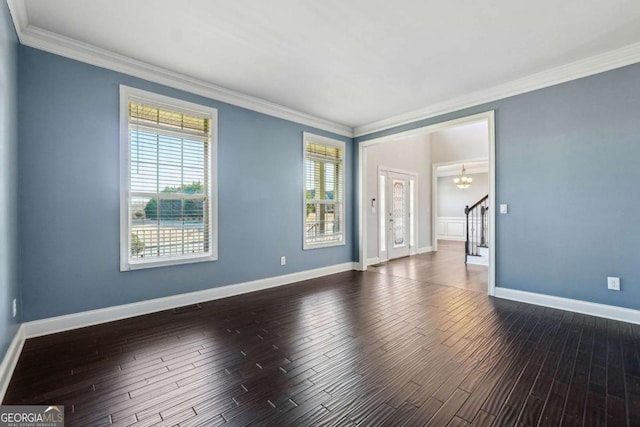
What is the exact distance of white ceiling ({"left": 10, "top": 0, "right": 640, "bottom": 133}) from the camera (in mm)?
2385

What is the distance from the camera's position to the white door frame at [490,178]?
13.1 feet

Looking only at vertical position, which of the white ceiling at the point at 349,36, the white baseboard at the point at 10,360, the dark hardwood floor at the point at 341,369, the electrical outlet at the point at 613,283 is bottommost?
the dark hardwood floor at the point at 341,369

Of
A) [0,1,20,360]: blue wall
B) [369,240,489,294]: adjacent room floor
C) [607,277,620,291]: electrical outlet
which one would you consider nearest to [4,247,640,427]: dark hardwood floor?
[607,277,620,291]: electrical outlet

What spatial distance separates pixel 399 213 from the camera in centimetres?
754

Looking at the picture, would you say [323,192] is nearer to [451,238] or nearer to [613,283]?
[613,283]

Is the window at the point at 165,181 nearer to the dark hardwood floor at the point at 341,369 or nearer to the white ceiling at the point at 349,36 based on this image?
the white ceiling at the point at 349,36

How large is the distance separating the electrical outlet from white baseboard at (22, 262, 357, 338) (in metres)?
3.97

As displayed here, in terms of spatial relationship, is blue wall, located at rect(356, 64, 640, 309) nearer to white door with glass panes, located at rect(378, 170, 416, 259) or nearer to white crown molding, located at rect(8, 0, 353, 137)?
white door with glass panes, located at rect(378, 170, 416, 259)

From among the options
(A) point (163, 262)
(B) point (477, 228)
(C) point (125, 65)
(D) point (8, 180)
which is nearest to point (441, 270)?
(B) point (477, 228)

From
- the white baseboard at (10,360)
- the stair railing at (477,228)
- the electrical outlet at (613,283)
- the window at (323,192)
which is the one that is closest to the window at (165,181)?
the white baseboard at (10,360)

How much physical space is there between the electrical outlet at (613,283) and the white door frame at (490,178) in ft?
3.72

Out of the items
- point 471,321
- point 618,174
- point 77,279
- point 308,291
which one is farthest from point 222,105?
point 618,174

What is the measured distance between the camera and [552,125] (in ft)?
11.6

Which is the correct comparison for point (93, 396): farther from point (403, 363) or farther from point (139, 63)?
point (139, 63)
